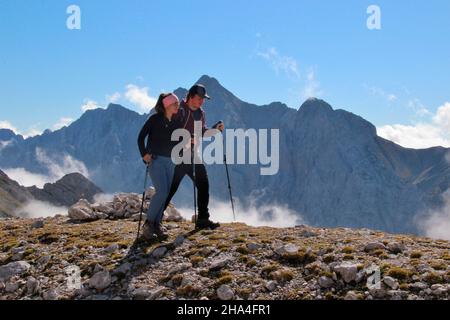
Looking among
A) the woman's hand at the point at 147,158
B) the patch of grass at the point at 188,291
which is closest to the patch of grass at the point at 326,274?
the patch of grass at the point at 188,291

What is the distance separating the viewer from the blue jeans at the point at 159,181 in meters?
14.9

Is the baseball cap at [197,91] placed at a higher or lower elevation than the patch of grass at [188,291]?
higher

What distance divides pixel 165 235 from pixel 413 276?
331 inches

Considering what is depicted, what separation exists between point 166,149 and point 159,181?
1.11 m

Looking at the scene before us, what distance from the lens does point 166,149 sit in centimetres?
1506

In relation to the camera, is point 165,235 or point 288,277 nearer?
point 288,277

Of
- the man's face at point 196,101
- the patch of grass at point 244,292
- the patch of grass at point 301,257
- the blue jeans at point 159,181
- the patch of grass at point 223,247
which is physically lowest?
the patch of grass at point 244,292

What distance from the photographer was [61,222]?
856 inches

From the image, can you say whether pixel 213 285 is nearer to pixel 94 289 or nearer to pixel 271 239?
pixel 94 289

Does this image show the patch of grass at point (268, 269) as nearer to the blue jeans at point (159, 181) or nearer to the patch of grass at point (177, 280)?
the patch of grass at point (177, 280)
